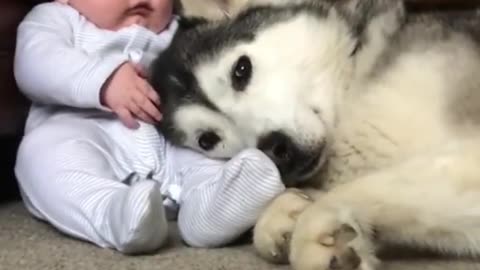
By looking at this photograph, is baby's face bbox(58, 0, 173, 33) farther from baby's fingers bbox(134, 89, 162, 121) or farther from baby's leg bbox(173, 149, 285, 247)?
baby's leg bbox(173, 149, 285, 247)

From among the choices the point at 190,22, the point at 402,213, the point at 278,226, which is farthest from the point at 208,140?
the point at 402,213

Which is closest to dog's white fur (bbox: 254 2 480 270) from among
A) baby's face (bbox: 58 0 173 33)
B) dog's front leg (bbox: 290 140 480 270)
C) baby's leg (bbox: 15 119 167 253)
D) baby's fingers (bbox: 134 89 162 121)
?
dog's front leg (bbox: 290 140 480 270)

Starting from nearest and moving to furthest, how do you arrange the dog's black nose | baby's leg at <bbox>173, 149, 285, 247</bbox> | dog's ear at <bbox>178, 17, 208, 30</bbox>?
baby's leg at <bbox>173, 149, 285, 247</bbox> < the dog's black nose < dog's ear at <bbox>178, 17, 208, 30</bbox>

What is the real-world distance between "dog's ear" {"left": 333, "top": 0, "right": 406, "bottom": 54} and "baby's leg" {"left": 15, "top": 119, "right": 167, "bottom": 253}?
573 millimetres

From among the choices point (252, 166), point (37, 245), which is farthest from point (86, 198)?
point (252, 166)

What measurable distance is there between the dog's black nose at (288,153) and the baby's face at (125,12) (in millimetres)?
532

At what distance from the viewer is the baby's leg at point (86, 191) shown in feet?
4.98

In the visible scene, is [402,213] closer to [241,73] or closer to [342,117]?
[342,117]

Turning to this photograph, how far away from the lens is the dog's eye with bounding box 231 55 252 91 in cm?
182

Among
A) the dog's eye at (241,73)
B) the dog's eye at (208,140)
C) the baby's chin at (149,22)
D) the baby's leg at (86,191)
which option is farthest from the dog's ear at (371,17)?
the baby's leg at (86,191)

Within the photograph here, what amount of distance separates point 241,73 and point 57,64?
408 mm

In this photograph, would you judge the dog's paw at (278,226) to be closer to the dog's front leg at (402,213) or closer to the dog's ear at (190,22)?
the dog's front leg at (402,213)

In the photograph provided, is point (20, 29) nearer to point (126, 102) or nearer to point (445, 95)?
point (126, 102)

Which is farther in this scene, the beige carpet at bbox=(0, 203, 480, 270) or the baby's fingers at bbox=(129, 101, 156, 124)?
the baby's fingers at bbox=(129, 101, 156, 124)
